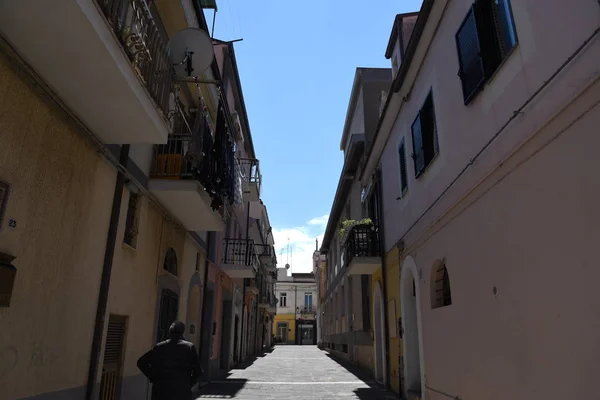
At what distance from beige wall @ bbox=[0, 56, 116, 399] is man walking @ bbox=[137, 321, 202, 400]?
0.97m

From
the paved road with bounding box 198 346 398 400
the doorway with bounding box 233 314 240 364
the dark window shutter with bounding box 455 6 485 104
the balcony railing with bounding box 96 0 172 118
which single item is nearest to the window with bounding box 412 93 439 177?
the dark window shutter with bounding box 455 6 485 104

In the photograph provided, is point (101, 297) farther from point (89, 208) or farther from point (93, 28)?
point (93, 28)

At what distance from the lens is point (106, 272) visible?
18.8 ft

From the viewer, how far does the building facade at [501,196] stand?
3652 millimetres

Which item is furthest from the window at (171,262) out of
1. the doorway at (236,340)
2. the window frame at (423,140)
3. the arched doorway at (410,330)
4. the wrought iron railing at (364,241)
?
the doorway at (236,340)

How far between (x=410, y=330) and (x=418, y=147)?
4.04m

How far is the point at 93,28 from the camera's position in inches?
153

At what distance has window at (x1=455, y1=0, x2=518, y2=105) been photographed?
5145mm

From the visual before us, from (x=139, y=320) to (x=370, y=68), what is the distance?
42.7 feet

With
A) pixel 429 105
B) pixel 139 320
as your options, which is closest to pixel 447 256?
pixel 429 105

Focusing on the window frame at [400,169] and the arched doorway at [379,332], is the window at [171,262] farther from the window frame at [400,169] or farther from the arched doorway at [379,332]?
the arched doorway at [379,332]

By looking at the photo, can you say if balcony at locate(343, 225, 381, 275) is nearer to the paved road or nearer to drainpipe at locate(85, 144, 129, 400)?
the paved road

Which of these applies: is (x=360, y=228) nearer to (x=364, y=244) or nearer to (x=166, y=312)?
(x=364, y=244)

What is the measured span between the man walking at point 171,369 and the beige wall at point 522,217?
3.57 meters
